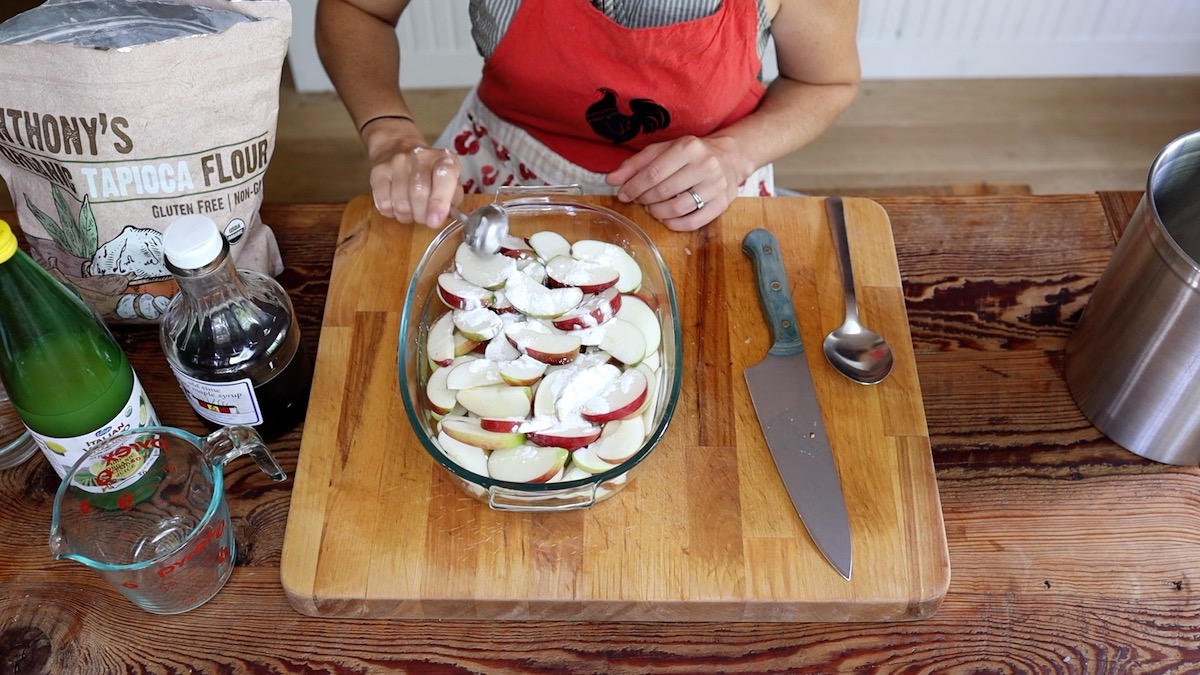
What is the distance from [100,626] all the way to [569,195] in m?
0.63

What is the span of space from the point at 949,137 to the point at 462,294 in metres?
1.90

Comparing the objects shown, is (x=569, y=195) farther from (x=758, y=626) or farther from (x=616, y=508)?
(x=758, y=626)

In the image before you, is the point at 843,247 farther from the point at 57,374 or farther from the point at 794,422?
the point at 57,374

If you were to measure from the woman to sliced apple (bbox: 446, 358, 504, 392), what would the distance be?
8.5 inches

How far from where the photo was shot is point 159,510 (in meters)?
0.86

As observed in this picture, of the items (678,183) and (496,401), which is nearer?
(496,401)

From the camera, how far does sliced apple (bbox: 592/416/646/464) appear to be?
2.66ft

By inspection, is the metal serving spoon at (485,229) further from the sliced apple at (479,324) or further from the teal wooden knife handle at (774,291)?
the teal wooden knife handle at (774,291)

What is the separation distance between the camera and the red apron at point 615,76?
1.12m

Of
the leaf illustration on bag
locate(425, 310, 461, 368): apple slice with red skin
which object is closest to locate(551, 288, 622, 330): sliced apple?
locate(425, 310, 461, 368): apple slice with red skin

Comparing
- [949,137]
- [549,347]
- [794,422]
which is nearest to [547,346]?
[549,347]

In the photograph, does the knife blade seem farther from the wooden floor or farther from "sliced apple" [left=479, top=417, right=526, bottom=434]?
the wooden floor

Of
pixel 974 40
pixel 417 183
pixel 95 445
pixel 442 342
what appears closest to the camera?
pixel 95 445

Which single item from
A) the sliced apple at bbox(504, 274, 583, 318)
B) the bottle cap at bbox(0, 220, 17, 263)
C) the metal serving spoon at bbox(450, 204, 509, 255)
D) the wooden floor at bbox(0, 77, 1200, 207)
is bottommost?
the wooden floor at bbox(0, 77, 1200, 207)
